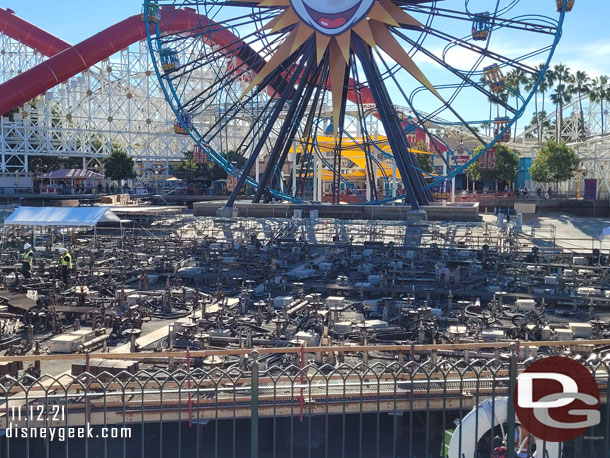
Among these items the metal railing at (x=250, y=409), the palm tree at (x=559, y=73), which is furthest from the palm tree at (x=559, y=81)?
the metal railing at (x=250, y=409)

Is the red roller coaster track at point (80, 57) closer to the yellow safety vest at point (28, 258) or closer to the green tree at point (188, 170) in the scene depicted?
the green tree at point (188, 170)

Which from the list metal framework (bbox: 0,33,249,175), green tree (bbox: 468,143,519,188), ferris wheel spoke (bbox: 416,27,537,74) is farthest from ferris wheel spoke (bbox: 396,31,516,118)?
metal framework (bbox: 0,33,249,175)

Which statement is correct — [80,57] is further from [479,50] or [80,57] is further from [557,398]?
[557,398]

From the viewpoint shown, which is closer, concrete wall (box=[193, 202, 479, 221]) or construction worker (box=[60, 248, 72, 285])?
construction worker (box=[60, 248, 72, 285])

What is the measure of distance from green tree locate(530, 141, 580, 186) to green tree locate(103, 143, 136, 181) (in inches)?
1686

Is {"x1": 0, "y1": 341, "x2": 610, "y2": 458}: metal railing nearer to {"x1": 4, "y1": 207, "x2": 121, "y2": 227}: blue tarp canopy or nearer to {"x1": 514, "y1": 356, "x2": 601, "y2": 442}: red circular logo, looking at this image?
{"x1": 514, "y1": 356, "x2": 601, "y2": 442}: red circular logo

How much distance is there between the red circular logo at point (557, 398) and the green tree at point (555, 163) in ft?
198

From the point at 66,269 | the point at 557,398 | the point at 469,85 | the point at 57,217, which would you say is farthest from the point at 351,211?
the point at 557,398

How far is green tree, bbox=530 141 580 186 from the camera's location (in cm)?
6284

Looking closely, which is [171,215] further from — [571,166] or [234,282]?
[571,166]

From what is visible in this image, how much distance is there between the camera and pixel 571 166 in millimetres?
64688

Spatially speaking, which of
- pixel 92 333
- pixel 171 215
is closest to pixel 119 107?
pixel 171 215

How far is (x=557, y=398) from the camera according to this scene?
6.41m

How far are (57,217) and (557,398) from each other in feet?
81.1
